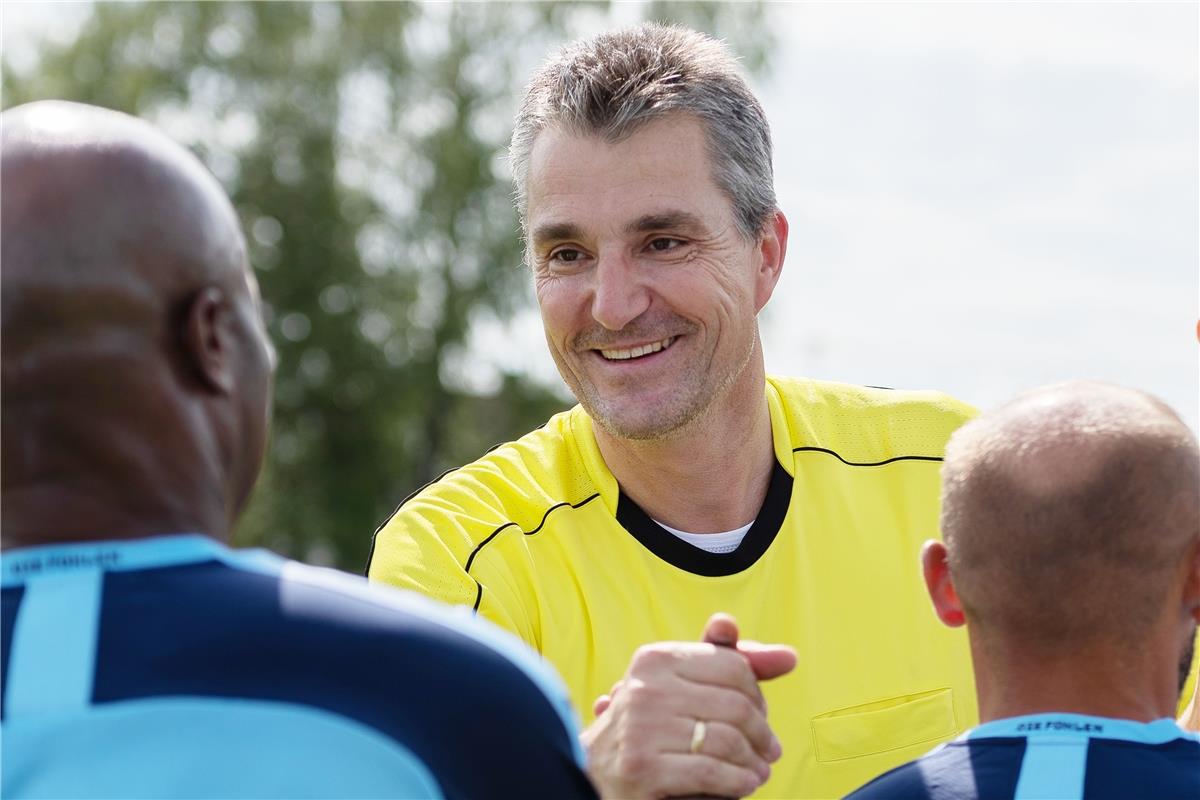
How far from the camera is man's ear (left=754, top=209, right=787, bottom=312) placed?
4.05 metres

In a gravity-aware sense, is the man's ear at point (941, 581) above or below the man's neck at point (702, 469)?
above

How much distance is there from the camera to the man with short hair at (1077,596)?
2076 mm

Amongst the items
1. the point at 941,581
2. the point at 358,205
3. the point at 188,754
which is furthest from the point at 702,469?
the point at 358,205

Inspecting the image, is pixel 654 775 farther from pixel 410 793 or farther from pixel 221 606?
pixel 221 606

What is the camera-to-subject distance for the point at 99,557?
64.6 inches

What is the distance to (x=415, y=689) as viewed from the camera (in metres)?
1.65

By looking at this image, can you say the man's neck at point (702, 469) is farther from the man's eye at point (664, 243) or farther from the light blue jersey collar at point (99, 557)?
the light blue jersey collar at point (99, 557)

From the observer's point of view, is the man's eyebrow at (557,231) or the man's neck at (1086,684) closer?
the man's neck at (1086,684)

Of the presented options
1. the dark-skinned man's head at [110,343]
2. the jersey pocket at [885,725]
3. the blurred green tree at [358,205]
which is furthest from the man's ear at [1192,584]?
the blurred green tree at [358,205]

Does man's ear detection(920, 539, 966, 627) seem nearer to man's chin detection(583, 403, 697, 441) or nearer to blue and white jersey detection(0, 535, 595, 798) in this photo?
blue and white jersey detection(0, 535, 595, 798)

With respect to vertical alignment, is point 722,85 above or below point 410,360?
above

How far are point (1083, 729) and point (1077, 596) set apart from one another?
7.5 inches

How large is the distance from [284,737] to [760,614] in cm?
199

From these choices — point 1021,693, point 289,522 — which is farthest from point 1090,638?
point 289,522
